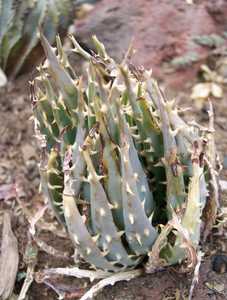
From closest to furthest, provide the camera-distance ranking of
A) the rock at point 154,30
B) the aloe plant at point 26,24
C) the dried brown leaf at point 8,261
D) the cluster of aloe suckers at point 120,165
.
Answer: the cluster of aloe suckers at point 120,165 → the dried brown leaf at point 8,261 → the aloe plant at point 26,24 → the rock at point 154,30

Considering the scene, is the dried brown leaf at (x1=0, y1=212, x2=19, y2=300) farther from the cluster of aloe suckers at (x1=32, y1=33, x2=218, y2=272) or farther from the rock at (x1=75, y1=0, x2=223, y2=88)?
the rock at (x1=75, y1=0, x2=223, y2=88)

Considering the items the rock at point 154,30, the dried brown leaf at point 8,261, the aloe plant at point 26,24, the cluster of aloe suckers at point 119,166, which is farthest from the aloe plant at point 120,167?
the rock at point 154,30

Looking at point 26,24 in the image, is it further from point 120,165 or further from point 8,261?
point 120,165

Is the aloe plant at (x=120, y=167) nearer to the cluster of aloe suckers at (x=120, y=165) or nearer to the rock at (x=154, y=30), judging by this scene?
the cluster of aloe suckers at (x=120, y=165)

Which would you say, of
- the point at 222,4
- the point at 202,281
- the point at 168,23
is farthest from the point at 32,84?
the point at 222,4

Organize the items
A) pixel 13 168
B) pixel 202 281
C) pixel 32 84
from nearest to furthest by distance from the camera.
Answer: pixel 32 84
pixel 202 281
pixel 13 168

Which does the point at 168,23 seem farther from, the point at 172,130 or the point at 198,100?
the point at 172,130
